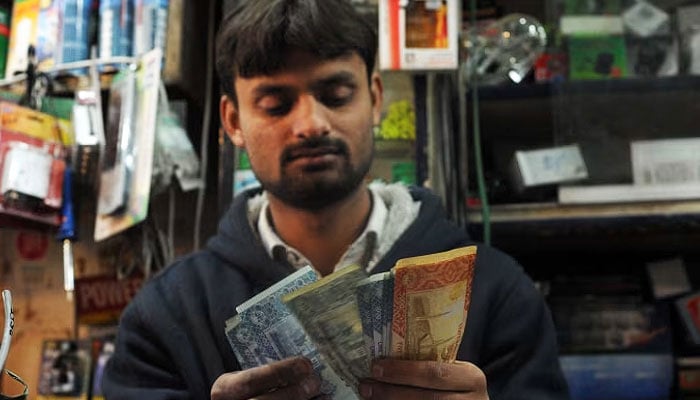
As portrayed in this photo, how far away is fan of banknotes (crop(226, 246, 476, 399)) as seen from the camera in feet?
2.17

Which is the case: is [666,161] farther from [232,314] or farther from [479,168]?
[232,314]

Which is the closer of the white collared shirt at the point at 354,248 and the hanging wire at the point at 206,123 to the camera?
the white collared shirt at the point at 354,248

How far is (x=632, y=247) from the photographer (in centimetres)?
178

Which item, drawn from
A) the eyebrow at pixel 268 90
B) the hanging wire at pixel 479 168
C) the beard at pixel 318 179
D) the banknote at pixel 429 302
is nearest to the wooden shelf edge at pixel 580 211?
the hanging wire at pixel 479 168

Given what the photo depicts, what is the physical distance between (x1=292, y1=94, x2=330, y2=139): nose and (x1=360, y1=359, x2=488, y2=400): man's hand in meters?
0.44

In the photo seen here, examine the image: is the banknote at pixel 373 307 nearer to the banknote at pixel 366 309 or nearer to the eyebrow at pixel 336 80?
the banknote at pixel 366 309

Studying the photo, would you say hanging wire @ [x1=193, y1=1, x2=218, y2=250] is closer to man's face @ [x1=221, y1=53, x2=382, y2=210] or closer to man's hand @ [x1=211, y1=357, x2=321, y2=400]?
man's face @ [x1=221, y1=53, x2=382, y2=210]

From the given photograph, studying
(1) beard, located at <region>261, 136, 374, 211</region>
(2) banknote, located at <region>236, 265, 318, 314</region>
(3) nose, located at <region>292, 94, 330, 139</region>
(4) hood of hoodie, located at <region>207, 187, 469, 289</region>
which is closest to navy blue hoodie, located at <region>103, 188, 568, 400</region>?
(4) hood of hoodie, located at <region>207, 187, 469, 289</region>

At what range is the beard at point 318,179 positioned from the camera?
1097mm

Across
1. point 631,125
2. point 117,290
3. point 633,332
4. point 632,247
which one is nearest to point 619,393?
point 633,332

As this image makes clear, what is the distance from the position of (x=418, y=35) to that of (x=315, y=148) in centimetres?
43

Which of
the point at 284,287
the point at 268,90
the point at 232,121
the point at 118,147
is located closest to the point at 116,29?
A: the point at 118,147

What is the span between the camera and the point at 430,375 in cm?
74

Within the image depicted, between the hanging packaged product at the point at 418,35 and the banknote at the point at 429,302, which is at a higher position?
the hanging packaged product at the point at 418,35
